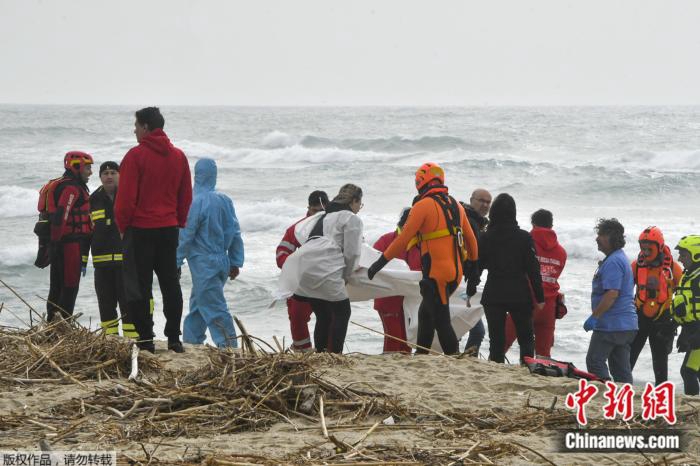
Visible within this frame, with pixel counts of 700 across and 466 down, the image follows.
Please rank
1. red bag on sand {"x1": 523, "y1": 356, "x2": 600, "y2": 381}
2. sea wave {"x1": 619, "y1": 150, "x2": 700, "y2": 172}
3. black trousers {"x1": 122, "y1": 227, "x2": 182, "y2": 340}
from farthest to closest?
sea wave {"x1": 619, "y1": 150, "x2": 700, "y2": 172} < black trousers {"x1": 122, "y1": 227, "x2": 182, "y2": 340} < red bag on sand {"x1": 523, "y1": 356, "x2": 600, "y2": 381}

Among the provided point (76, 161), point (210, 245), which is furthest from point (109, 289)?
point (76, 161)

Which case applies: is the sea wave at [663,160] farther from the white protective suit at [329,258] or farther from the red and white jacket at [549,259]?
the white protective suit at [329,258]

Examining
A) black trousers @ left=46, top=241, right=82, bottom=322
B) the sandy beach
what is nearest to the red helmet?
black trousers @ left=46, top=241, right=82, bottom=322

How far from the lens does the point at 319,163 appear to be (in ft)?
133

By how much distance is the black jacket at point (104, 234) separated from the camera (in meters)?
7.58

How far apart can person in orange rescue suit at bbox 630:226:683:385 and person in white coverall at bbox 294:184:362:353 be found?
2.36 m

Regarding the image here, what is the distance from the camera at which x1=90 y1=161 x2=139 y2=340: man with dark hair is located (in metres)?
7.59

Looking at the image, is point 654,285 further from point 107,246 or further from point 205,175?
point 107,246

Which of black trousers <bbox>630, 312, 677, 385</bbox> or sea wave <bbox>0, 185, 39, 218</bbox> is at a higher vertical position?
black trousers <bbox>630, 312, 677, 385</bbox>

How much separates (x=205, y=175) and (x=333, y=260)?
1.47 meters

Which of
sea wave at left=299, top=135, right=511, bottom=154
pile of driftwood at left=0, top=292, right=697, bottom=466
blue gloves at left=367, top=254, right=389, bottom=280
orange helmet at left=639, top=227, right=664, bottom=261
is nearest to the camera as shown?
pile of driftwood at left=0, top=292, right=697, bottom=466

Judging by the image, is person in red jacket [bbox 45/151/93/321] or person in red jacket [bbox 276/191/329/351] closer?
person in red jacket [bbox 45/151/93/321]

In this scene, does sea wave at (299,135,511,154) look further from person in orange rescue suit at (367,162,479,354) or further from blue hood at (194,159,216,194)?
person in orange rescue suit at (367,162,479,354)
